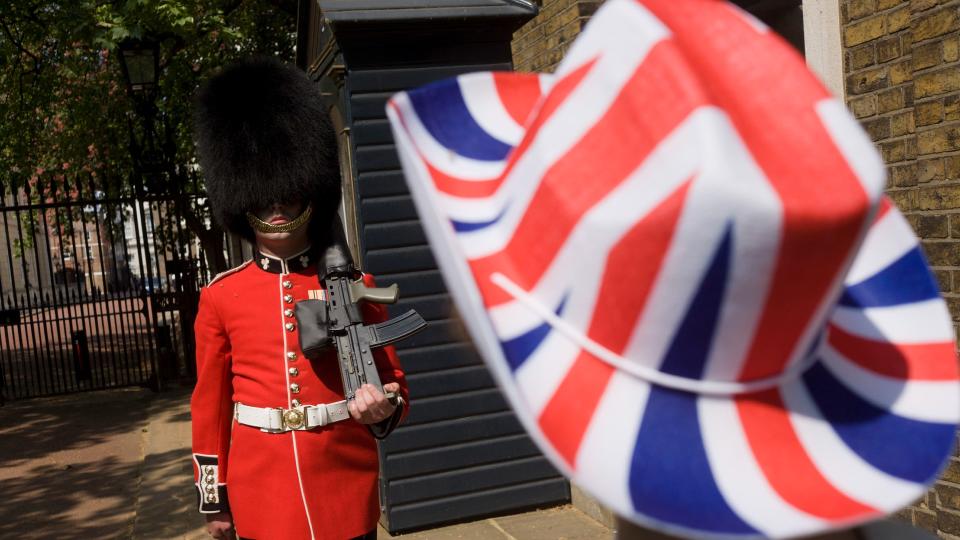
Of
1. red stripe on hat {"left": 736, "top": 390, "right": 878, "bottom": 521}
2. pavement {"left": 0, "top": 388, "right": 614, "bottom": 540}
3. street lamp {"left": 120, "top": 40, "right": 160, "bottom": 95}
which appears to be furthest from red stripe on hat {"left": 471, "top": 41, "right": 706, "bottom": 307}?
street lamp {"left": 120, "top": 40, "right": 160, "bottom": 95}

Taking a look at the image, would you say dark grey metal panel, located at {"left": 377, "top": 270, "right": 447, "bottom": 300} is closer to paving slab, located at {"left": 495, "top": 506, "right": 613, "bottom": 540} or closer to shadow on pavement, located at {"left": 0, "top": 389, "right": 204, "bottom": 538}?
paving slab, located at {"left": 495, "top": 506, "right": 613, "bottom": 540}

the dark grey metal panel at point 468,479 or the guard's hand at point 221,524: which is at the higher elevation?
the guard's hand at point 221,524

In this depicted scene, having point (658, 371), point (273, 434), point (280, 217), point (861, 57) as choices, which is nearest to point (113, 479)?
point (273, 434)

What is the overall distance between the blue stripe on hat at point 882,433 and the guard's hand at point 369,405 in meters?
1.77

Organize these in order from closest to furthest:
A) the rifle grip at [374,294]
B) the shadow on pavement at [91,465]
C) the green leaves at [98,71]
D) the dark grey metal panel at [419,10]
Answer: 1. the rifle grip at [374,294]
2. the dark grey metal panel at [419,10]
3. the shadow on pavement at [91,465]
4. the green leaves at [98,71]

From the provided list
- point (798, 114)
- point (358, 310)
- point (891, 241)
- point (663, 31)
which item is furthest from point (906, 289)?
point (358, 310)

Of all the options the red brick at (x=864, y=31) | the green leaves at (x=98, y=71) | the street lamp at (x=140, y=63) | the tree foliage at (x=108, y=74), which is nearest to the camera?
the red brick at (x=864, y=31)

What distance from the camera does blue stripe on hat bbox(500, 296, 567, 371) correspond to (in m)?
1.17

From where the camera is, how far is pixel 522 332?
119cm

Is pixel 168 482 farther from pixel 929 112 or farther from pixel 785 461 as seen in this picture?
pixel 785 461

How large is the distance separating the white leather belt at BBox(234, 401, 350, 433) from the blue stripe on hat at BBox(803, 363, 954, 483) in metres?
2.02

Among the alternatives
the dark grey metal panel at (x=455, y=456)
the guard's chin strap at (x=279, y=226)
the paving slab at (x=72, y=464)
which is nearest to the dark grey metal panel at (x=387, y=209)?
the dark grey metal panel at (x=455, y=456)

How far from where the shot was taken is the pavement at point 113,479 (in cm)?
530

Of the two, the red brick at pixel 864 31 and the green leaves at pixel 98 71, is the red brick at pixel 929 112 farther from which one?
the green leaves at pixel 98 71
